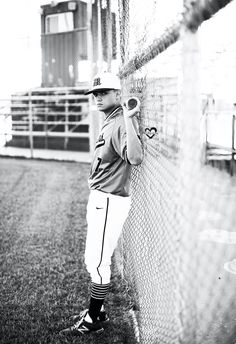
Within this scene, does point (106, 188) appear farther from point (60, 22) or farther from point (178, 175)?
point (60, 22)

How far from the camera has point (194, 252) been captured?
1587 millimetres

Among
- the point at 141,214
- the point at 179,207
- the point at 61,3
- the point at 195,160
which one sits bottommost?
the point at 141,214

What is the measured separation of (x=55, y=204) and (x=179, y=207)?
6814 millimetres

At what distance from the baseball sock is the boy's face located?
131 centimetres

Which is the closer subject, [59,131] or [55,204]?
[55,204]

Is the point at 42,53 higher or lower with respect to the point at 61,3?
lower

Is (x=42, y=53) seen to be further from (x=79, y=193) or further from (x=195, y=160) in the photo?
(x=195, y=160)

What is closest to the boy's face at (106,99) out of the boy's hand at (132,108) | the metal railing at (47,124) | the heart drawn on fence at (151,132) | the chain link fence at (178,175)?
the chain link fence at (178,175)

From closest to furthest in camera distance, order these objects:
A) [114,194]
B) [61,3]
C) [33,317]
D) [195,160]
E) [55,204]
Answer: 1. [195,160]
2. [114,194]
3. [33,317]
4. [55,204]
5. [61,3]

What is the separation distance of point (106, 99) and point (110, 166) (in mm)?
488

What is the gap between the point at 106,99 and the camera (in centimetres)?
315

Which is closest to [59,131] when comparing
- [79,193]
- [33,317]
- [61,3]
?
[61,3]

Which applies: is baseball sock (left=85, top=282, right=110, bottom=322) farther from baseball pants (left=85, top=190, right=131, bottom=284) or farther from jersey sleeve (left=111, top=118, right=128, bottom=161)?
jersey sleeve (left=111, top=118, right=128, bottom=161)

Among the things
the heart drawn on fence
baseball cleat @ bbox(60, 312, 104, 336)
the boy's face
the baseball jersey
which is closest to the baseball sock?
baseball cleat @ bbox(60, 312, 104, 336)
